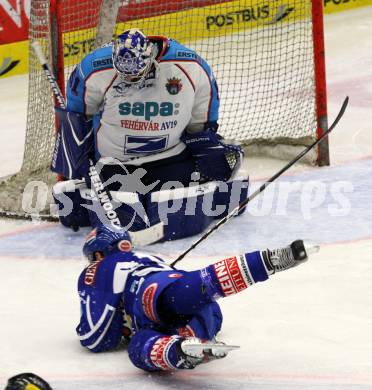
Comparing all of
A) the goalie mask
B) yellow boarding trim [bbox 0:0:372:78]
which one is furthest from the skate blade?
yellow boarding trim [bbox 0:0:372:78]

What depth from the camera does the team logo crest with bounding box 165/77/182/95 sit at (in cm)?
621

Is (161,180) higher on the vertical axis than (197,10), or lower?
lower

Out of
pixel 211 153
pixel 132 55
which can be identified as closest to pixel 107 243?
pixel 132 55

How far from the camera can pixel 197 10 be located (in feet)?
30.0

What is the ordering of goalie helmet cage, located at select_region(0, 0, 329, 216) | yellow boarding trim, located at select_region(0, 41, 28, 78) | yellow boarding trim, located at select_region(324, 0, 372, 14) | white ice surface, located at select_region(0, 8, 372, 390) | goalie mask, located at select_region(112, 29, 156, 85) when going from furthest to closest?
yellow boarding trim, located at select_region(324, 0, 372, 14) < yellow boarding trim, located at select_region(0, 41, 28, 78) < goalie helmet cage, located at select_region(0, 0, 329, 216) < goalie mask, located at select_region(112, 29, 156, 85) < white ice surface, located at select_region(0, 8, 372, 390)

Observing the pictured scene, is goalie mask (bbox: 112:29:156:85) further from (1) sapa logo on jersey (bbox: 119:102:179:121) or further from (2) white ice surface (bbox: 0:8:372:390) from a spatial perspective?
(2) white ice surface (bbox: 0:8:372:390)

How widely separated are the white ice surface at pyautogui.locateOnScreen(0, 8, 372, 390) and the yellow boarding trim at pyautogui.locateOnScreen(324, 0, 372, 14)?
9.40 ft

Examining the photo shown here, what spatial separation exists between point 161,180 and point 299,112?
178 cm

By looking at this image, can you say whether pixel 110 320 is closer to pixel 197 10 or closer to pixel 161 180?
pixel 161 180

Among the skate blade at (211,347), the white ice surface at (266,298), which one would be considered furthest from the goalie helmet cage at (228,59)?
the skate blade at (211,347)

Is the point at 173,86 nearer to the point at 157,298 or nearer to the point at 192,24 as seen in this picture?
the point at 157,298

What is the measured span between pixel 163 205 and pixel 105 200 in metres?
0.30

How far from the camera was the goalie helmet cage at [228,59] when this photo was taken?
22.3 ft

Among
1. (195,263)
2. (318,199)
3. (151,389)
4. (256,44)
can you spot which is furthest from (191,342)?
(256,44)
